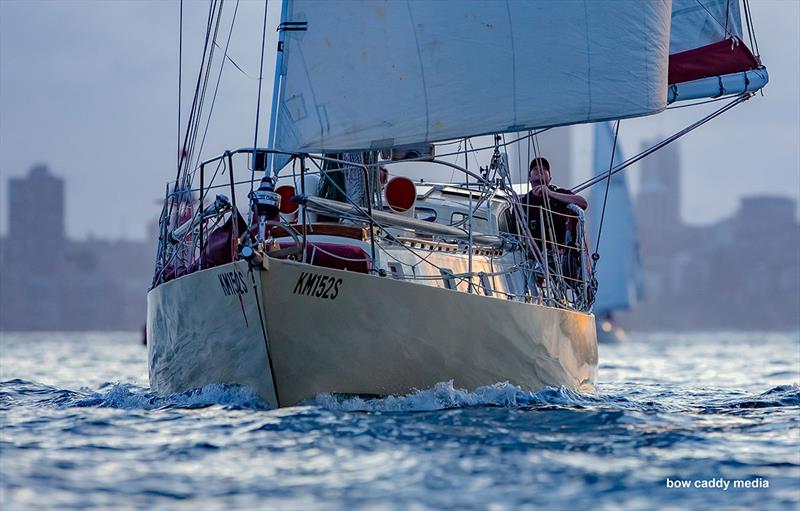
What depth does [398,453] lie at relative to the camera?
30.1 ft

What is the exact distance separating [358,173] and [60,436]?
423 centimetres

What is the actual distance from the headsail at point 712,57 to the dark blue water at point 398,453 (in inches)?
205

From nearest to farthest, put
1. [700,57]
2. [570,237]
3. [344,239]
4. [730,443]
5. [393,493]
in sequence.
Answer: [393,493] < [730,443] < [344,239] < [570,237] < [700,57]

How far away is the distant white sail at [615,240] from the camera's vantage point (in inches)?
2050

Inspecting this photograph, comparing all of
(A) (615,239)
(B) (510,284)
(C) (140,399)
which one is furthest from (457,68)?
(A) (615,239)

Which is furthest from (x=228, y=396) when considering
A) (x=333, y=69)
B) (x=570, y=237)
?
(x=570, y=237)

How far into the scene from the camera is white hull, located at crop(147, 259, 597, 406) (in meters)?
10.9

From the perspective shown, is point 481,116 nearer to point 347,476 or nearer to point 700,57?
point 347,476

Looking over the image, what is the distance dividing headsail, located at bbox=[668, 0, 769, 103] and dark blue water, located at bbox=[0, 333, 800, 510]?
17.1 ft

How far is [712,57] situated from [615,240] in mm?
39054

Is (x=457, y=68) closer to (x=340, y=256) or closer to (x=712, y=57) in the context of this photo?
(x=340, y=256)

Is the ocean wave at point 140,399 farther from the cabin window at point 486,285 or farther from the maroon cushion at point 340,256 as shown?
the cabin window at point 486,285

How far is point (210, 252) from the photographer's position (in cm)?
1204

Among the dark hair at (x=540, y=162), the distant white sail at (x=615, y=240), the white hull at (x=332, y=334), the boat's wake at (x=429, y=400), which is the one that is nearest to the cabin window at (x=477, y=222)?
the dark hair at (x=540, y=162)
